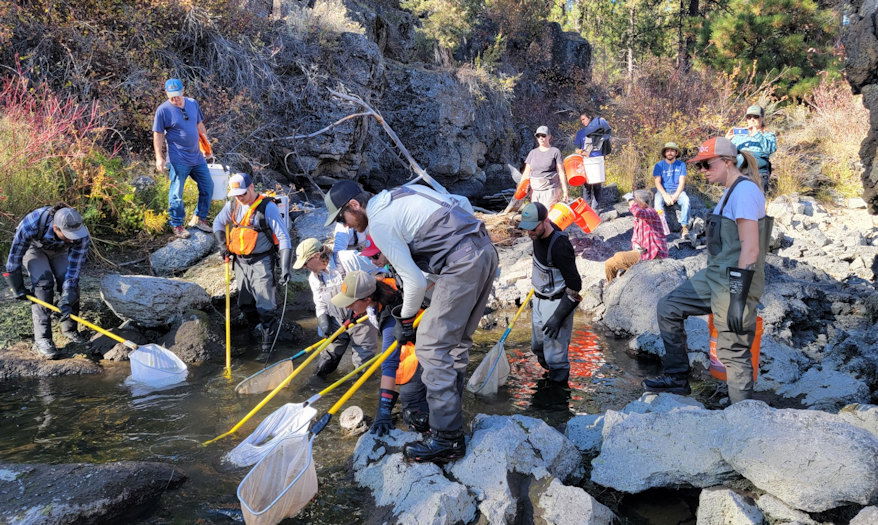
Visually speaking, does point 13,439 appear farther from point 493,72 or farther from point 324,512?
point 493,72

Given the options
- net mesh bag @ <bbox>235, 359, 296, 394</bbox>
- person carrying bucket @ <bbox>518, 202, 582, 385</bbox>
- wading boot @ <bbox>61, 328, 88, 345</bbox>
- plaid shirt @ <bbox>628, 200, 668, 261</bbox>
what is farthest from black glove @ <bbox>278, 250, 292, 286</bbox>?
plaid shirt @ <bbox>628, 200, 668, 261</bbox>

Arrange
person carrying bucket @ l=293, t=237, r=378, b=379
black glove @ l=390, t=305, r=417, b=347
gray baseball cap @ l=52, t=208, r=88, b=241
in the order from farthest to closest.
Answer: gray baseball cap @ l=52, t=208, r=88, b=241 < person carrying bucket @ l=293, t=237, r=378, b=379 < black glove @ l=390, t=305, r=417, b=347

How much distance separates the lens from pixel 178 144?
8000 millimetres

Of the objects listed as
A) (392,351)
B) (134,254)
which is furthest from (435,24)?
(392,351)

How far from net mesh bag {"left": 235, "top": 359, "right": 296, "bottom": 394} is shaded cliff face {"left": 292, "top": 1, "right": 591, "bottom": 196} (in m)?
7.10

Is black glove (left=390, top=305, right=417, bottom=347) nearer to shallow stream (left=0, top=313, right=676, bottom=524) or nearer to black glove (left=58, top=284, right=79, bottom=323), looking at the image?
shallow stream (left=0, top=313, right=676, bottom=524)

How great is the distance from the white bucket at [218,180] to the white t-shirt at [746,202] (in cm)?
682

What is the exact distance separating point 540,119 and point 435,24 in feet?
17.0

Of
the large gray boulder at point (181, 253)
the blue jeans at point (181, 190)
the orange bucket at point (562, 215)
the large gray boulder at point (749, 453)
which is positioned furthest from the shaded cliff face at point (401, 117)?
the large gray boulder at point (749, 453)

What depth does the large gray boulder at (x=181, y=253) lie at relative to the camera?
8312mm

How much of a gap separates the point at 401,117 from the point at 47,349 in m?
10.0

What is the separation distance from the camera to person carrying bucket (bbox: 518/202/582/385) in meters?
5.18

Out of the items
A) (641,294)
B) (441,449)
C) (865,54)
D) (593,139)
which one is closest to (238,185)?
(441,449)

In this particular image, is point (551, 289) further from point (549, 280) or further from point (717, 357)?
point (717, 357)
